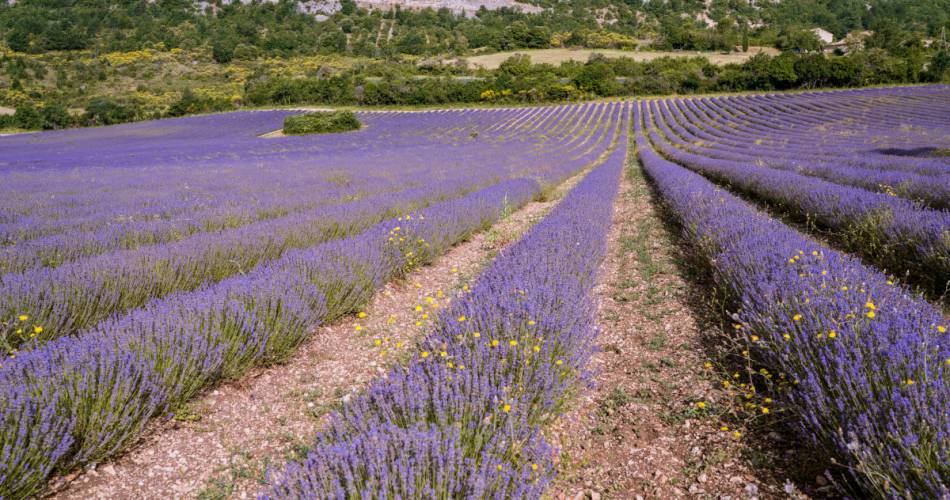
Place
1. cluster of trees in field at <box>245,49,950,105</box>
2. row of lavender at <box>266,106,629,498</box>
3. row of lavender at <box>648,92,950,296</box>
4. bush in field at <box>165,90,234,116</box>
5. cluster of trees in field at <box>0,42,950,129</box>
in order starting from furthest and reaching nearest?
bush in field at <box>165,90,234,116</box> → cluster of trees in field at <box>245,49,950,105</box> → cluster of trees in field at <box>0,42,950,129</box> → row of lavender at <box>648,92,950,296</box> → row of lavender at <box>266,106,629,498</box>

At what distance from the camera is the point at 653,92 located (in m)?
49.0

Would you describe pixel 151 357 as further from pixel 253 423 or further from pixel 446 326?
pixel 446 326

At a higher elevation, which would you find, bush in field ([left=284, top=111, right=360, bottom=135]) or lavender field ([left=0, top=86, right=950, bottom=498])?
bush in field ([left=284, top=111, right=360, bottom=135])

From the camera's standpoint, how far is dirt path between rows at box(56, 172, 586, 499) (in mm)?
1892

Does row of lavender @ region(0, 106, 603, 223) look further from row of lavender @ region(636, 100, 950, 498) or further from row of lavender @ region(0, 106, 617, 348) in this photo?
row of lavender @ region(636, 100, 950, 498)

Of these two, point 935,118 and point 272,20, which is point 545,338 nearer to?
point 935,118

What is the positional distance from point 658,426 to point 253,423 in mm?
2208

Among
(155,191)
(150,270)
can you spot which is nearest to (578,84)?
(155,191)

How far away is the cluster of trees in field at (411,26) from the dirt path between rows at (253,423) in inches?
3216

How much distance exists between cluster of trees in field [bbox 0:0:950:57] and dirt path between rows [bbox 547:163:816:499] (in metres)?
81.8

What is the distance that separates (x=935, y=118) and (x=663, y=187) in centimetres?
2408

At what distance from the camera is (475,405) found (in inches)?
71.0

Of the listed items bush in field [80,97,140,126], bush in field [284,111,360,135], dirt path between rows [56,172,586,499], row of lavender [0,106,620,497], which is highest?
bush in field [80,97,140,126]

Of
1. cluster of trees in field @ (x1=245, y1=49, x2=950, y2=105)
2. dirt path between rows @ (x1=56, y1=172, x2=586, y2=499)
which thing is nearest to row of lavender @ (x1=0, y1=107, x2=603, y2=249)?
dirt path between rows @ (x1=56, y1=172, x2=586, y2=499)
